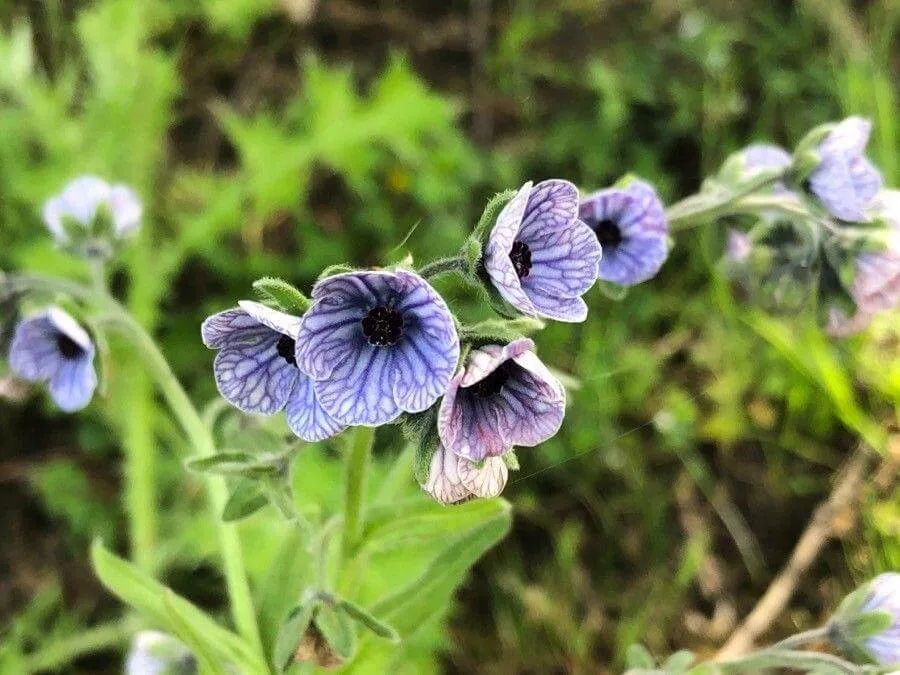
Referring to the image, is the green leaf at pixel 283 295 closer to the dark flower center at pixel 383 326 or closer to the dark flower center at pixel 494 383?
the dark flower center at pixel 383 326

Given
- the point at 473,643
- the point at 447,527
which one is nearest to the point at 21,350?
the point at 447,527

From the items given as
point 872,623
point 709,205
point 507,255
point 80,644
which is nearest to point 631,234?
point 709,205

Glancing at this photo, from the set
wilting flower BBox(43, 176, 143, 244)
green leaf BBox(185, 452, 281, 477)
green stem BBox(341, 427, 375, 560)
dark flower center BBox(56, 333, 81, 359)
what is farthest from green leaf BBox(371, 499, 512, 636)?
wilting flower BBox(43, 176, 143, 244)

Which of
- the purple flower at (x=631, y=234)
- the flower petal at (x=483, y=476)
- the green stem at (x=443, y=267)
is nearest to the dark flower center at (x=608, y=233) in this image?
the purple flower at (x=631, y=234)

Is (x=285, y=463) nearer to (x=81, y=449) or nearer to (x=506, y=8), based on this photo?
(x=81, y=449)

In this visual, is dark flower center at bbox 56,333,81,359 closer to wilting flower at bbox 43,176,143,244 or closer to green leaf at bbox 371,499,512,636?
wilting flower at bbox 43,176,143,244
